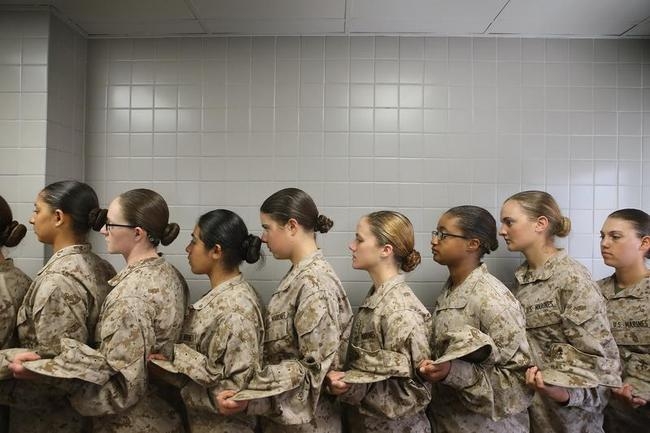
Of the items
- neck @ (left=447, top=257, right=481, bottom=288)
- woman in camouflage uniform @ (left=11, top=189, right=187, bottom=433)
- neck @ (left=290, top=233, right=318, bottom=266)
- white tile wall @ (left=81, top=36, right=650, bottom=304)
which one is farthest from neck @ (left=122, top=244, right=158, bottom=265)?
neck @ (left=447, top=257, right=481, bottom=288)

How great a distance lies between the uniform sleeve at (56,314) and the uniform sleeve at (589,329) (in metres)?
2.10

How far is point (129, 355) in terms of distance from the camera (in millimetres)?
1975

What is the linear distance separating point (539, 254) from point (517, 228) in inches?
6.6

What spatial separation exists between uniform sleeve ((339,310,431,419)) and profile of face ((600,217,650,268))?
1.22 metres

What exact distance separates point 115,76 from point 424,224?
2056 millimetres

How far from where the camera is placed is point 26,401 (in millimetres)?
2152

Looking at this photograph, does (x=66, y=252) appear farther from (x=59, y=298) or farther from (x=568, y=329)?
(x=568, y=329)

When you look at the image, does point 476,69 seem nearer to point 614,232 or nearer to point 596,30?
point 596,30

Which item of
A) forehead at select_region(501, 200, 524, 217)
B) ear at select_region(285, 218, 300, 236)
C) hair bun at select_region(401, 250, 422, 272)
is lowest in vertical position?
hair bun at select_region(401, 250, 422, 272)

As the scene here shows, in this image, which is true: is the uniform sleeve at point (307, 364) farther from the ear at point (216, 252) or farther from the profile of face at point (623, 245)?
the profile of face at point (623, 245)

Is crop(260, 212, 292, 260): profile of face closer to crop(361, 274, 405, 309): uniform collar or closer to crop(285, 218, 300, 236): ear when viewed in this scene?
crop(285, 218, 300, 236): ear

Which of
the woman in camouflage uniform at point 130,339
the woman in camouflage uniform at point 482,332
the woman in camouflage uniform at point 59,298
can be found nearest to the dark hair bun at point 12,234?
the woman in camouflage uniform at point 59,298

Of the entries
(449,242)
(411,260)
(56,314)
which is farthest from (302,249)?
(56,314)

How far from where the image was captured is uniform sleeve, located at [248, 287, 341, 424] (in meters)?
1.95
